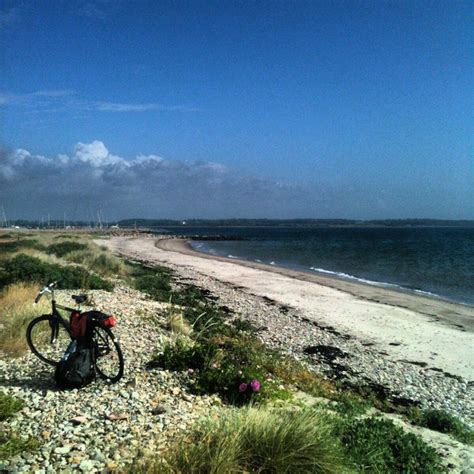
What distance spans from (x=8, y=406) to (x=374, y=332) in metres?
12.5

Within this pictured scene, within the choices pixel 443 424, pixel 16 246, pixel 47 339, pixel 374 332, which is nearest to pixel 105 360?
pixel 47 339

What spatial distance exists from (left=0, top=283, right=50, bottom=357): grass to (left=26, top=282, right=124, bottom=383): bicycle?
316mm

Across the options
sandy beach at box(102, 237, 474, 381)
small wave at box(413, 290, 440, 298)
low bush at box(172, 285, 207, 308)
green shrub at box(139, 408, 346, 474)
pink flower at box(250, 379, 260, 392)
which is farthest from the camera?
small wave at box(413, 290, 440, 298)

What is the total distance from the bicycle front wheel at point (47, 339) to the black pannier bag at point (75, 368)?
1.09 meters

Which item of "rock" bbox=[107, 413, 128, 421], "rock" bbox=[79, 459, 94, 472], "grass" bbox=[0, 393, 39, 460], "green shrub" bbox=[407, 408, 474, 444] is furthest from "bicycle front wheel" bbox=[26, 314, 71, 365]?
"green shrub" bbox=[407, 408, 474, 444]

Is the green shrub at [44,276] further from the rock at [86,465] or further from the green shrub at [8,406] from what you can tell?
the rock at [86,465]

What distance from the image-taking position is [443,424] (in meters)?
6.85

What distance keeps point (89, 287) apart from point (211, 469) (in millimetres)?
13252

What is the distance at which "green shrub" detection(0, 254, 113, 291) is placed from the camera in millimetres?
14645

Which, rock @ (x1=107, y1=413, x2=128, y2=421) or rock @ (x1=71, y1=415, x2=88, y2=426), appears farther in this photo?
rock @ (x1=107, y1=413, x2=128, y2=421)

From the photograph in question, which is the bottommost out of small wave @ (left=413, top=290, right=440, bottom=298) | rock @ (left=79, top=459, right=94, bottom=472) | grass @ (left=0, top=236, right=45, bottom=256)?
small wave @ (left=413, top=290, right=440, bottom=298)

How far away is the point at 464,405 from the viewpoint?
28.0 feet

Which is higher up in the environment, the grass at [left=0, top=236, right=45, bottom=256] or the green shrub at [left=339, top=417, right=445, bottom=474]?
the grass at [left=0, top=236, right=45, bottom=256]

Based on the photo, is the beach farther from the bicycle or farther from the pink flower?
the bicycle
